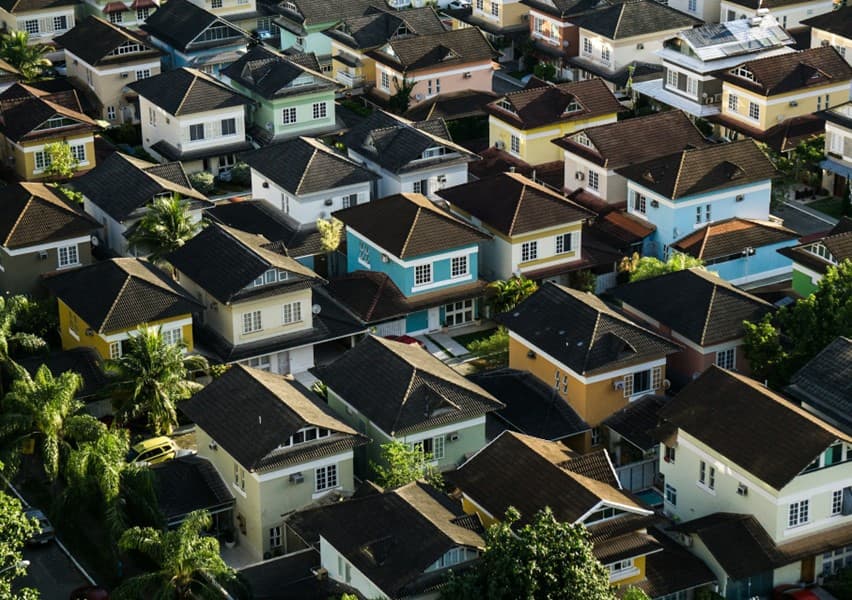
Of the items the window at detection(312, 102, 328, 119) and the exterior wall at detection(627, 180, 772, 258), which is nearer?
the exterior wall at detection(627, 180, 772, 258)

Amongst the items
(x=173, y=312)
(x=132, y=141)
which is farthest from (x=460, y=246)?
(x=132, y=141)

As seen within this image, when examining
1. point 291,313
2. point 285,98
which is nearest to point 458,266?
point 291,313

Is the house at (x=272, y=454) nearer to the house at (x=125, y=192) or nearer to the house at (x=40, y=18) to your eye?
the house at (x=125, y=192)

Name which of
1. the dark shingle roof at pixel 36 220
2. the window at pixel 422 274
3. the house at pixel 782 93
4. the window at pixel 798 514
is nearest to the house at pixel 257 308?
the window at pixel 422 274

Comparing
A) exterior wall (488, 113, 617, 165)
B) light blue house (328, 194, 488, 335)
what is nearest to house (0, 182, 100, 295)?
light blue house (328, 194, 488, 335)

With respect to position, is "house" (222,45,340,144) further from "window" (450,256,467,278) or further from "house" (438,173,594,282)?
"window" (450,256,467,278)

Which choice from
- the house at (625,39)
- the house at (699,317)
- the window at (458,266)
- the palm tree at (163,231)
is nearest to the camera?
the house at (699,317)
